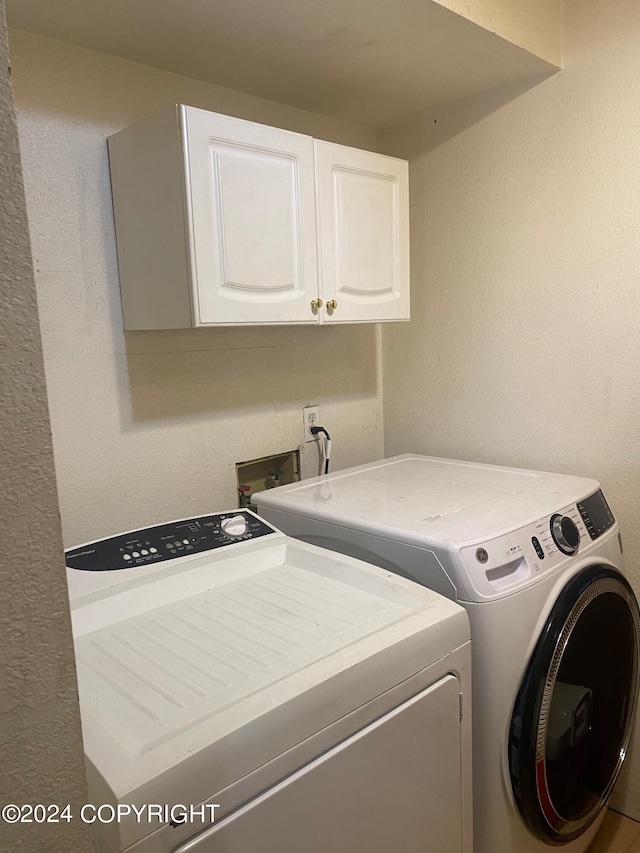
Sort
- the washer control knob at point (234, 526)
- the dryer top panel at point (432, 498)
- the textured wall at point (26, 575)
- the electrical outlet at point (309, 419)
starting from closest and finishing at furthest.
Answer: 1. the textured wall at point (26, 575)
2. the dryer top panel at point (432, 498)
3. the washer control knob at point (234, 526)
4. the electrical outlet at point (309, 419)

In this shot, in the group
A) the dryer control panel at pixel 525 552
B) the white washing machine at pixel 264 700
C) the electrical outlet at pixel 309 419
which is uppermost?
the electrical outlet at pixel 309 419

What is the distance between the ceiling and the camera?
1.23 meters

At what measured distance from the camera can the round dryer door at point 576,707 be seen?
1159 millimetres

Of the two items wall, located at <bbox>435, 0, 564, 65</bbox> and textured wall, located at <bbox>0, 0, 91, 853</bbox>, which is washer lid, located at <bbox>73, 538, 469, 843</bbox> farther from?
wall, located at <bbox>435, 0, 564, 65</bbox>

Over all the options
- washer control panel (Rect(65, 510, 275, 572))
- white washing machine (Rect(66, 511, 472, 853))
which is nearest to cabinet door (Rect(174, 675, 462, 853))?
white washing machine (Rect(66, 511, 472, 853))

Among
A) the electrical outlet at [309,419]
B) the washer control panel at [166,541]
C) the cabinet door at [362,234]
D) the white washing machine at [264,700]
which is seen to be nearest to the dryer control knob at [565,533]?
the white washing machine at [264,700]

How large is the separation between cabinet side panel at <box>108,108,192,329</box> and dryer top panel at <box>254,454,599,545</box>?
1.80ft

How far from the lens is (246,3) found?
1.21 metres

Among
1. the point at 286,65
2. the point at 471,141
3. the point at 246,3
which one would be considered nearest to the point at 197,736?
the point at 246,3

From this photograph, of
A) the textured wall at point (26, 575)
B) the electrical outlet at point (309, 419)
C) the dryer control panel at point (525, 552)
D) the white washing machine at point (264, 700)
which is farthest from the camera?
the electrical outlet at point (309, 419)

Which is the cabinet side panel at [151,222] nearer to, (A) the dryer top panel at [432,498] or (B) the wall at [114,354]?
(B) the wall at [114,354]

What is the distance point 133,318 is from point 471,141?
1.15 metres

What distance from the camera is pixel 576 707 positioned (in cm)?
131

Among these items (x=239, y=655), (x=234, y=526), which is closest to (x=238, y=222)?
(x=234, y=526)
